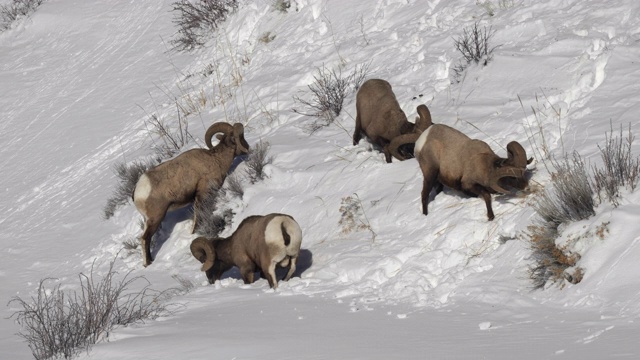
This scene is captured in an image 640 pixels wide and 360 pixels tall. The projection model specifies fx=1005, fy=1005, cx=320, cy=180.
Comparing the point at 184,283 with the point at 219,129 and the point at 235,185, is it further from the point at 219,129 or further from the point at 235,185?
the point at 219,129

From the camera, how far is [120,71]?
21375mm

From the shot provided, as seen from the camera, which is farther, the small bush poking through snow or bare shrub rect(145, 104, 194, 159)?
bare shrub rect(145, 104, 194, 159)

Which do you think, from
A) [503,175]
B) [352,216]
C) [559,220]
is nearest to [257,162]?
[352,216]

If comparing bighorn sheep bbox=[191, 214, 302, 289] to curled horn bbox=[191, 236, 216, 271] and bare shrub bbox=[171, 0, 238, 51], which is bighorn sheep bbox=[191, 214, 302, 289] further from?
bare shrub bbox=[171, 0, 238, 51]

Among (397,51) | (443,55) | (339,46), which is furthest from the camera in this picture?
(339,46)

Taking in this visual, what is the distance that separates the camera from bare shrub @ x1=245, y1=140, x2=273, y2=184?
13.1 metres

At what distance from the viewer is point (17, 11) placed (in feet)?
89.7

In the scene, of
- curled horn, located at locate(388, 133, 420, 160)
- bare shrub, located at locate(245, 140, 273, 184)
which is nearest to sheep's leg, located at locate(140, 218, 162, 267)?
bare shrub, located at locate(245, 140, 273, 184)

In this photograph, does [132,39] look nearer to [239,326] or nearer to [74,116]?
[74,116]

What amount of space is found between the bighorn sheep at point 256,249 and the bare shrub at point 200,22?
32.6ft

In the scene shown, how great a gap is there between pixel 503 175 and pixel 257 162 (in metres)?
4.32

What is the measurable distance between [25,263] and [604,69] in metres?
8.38

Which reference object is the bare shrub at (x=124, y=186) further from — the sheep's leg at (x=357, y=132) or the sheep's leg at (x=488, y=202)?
the sheep's leg at (x=488, y=202)

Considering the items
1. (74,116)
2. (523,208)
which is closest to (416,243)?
(523,208)
